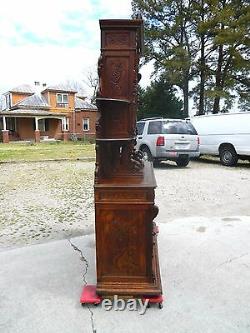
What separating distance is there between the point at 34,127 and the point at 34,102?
9.19 feet

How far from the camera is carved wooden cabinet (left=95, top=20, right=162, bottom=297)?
2568 mm

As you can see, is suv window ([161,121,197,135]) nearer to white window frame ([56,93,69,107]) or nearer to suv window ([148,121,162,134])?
suv window ([148,121,162,134])

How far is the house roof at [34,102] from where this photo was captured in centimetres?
3077

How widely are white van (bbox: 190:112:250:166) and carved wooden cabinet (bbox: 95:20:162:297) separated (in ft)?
29.2

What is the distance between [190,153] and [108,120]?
8203 mm

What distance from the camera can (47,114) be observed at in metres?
29.2

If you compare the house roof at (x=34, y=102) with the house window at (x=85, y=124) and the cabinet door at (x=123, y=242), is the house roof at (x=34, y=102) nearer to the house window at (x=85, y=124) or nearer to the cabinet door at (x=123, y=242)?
the house window at (x=85, y=124)

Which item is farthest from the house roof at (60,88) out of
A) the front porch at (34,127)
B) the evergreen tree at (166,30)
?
the evergreen tree at (166,30)

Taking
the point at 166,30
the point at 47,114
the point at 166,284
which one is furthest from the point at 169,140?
the point at 47,114

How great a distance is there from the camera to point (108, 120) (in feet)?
8.69

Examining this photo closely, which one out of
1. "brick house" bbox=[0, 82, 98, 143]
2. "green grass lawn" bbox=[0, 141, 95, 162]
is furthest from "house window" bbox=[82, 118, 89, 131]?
"green grass lawn" bbox=[0, 141, 95, 162]

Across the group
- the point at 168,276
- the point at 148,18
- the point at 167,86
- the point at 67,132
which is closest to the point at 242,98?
the point at 167,86

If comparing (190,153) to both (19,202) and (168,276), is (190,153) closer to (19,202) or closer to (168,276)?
(19,202)

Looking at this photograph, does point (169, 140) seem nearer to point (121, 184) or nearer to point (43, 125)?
point (121, 184)
